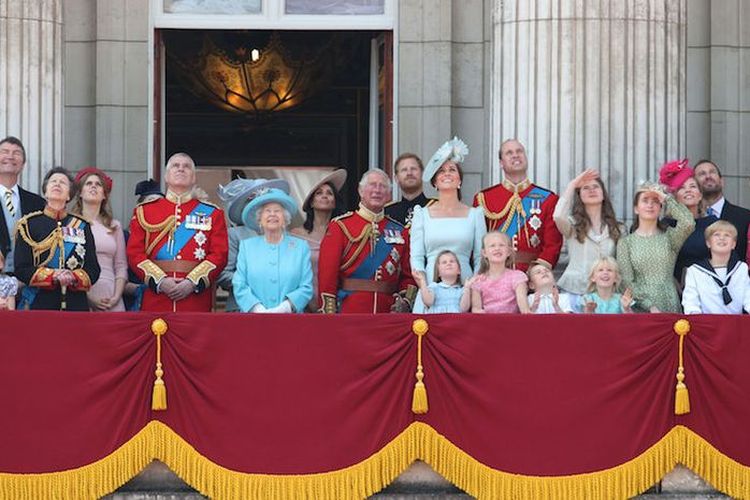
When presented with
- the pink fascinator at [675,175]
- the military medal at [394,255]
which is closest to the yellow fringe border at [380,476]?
the military medal at [394,255]

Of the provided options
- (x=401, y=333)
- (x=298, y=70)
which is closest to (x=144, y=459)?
(x=401, y=333)

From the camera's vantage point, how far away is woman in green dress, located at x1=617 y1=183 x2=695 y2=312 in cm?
1488

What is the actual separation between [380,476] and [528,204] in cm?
268

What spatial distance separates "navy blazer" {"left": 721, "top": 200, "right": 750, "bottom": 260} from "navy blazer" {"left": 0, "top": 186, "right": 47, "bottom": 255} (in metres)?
4.79

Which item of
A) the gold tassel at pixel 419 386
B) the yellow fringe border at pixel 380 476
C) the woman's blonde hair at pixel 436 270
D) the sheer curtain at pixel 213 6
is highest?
the sheer curtain at pixel 213 6

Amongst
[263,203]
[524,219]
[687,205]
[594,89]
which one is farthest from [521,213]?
[263,203]

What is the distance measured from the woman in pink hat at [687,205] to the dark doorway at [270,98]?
657cm

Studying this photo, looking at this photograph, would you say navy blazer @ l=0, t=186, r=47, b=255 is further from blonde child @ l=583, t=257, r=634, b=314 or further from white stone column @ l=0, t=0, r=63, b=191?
blonde child @ l=583, t=257, r=634, b=314

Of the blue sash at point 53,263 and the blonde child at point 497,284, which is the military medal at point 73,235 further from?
the blonde child at point 497,284

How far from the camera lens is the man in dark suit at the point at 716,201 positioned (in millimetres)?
15758

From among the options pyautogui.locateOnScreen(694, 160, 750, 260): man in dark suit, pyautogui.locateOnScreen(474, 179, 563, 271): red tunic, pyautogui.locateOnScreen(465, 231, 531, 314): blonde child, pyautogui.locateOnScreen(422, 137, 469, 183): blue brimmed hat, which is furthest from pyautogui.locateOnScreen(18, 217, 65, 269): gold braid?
pyautogui.locateOnScreen(694, 160, 750, 260): man in dark suit

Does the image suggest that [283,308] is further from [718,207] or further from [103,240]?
[718,207]

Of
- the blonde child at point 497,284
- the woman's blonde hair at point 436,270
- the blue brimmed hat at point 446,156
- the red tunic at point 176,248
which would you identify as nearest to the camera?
the blonde child at point 497,284

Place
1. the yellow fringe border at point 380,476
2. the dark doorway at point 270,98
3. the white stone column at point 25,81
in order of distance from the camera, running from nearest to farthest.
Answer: the yellow fringe border at point 380,476
the white stone column at point 25,81
the dark doorway at point 270,98
